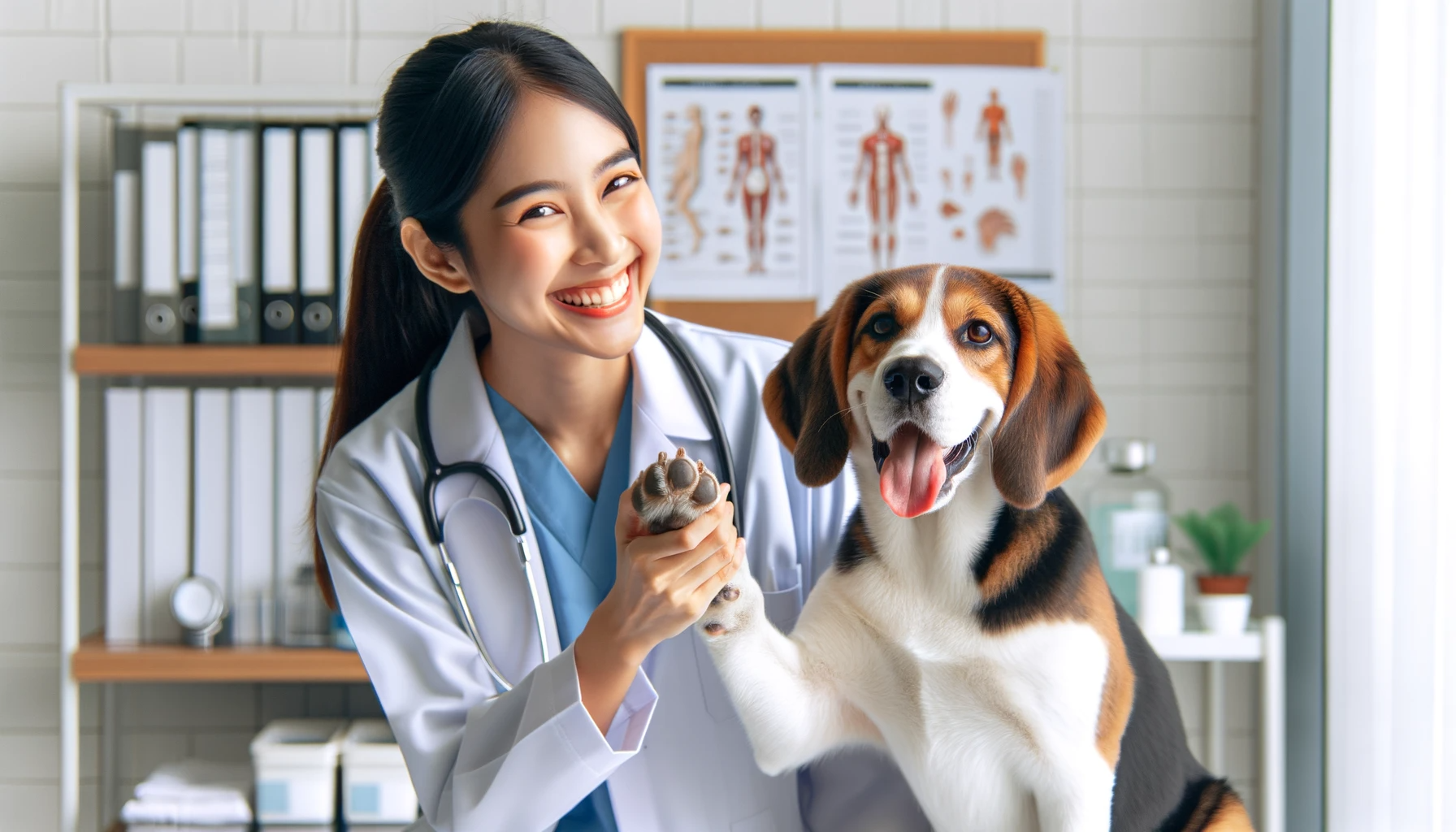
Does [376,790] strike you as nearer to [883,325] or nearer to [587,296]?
[587,296]

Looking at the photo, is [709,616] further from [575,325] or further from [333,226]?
[333,226]

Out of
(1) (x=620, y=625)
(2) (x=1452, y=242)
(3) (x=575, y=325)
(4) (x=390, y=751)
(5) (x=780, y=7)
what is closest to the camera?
(1) (x=620, y=625)

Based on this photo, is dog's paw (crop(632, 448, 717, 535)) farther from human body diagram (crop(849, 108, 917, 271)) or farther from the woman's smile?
human body diagram (crop(849, 108, 917, 271))

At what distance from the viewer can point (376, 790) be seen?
1.79 m

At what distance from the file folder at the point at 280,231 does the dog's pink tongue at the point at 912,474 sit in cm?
146

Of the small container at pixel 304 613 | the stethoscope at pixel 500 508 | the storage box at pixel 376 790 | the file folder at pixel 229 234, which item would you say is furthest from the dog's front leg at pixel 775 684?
the file folder at pixel 229 234

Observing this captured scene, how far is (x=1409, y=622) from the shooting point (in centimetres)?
175

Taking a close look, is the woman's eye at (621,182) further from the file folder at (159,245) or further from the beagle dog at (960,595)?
the file folder at (159,245)

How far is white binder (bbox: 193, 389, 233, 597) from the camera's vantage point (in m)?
1.84

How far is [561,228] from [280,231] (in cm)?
115

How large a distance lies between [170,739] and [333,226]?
1.16 meters

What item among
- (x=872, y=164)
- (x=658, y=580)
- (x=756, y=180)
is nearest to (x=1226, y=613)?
(x=872, y=164)

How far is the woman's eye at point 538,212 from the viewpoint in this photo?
2.93 ft

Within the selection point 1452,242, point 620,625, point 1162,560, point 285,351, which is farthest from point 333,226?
point 1452,242
